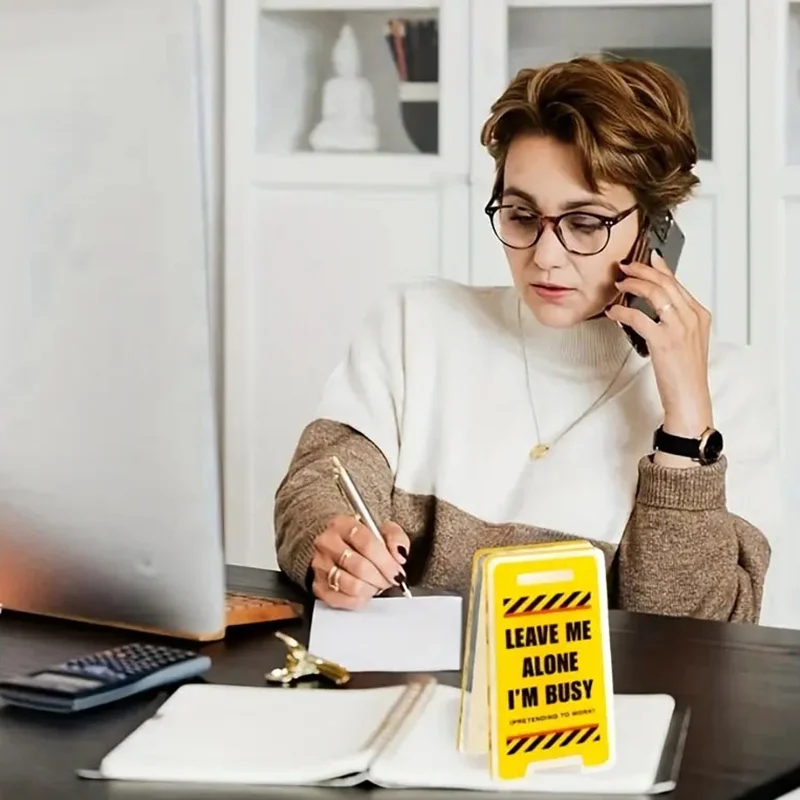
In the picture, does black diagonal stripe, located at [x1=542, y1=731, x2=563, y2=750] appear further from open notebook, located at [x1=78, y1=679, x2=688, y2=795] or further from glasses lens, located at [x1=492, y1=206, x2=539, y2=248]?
glasses lens, located at [x1=492, y1=206, x2=539, y2=248]

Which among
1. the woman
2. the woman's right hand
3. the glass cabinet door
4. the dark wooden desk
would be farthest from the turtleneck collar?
the glass cabinet door

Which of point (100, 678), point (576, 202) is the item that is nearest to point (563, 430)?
point (576, 202)

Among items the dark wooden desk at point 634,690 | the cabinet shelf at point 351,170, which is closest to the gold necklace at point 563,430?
the dark wooden desk at point 634,690

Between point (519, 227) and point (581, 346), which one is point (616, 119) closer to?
point (519, 227)

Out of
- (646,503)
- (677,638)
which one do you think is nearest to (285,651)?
(677,638)

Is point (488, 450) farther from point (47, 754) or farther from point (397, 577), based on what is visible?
point (47, 754)

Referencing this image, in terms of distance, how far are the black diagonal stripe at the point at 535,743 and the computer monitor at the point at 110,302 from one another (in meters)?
0.26

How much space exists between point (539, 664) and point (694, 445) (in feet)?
2.50

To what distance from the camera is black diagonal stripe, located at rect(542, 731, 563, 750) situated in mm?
788

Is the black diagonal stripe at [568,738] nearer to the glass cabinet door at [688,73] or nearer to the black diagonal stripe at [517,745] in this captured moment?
the black diagonal stripe at [517,745]

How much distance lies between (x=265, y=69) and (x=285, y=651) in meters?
2.04

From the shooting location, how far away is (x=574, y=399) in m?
1.73

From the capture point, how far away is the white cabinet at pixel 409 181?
2.62 meters

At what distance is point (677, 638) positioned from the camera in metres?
1.10
